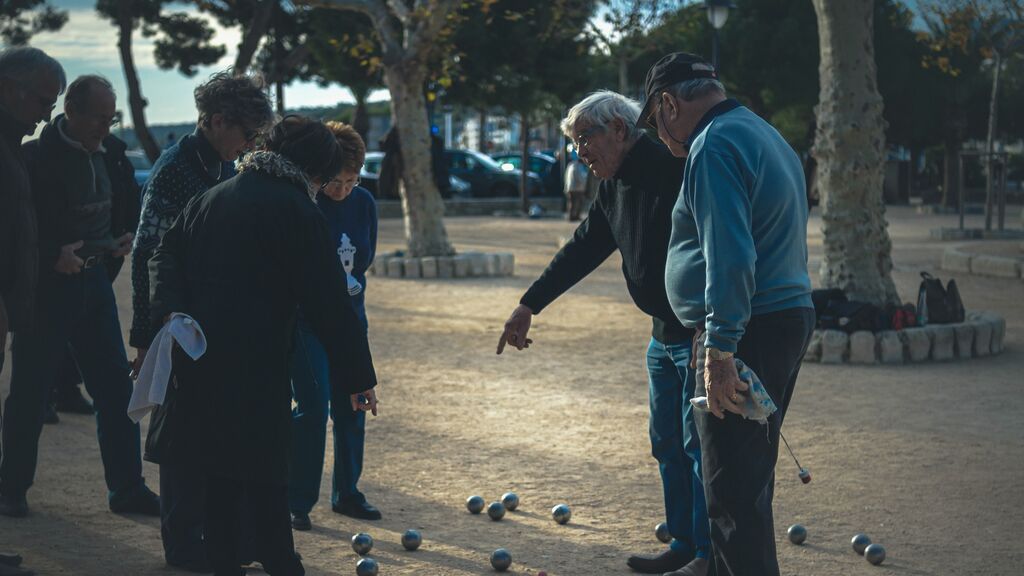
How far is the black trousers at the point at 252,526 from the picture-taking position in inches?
168

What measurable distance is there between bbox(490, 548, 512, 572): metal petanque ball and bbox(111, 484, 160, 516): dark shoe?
5.76 ft

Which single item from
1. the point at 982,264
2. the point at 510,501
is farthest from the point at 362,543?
the point at 982,264

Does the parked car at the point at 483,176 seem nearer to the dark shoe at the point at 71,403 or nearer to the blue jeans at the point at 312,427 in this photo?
the dark shoe at the point at 71,403

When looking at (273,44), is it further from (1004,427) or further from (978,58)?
(1004,427)

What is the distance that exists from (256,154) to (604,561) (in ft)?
7.38

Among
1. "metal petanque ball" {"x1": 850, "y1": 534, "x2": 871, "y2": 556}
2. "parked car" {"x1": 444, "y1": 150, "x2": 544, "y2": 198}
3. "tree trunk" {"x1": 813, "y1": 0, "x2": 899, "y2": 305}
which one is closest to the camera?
"metal petanque ball" {"x1": 850, "y1": 534, "x2": 871, "y2": 556}

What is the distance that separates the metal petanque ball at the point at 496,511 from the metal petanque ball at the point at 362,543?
69cm

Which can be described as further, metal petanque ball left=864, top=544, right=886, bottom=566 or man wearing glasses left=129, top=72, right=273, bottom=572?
metal petanque ball left=864, top=544, right=886, bottom=566

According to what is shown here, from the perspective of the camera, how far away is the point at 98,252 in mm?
6043

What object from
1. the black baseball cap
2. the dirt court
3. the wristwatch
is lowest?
the dirt court

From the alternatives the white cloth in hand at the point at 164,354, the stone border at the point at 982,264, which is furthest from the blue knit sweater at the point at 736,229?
the stone border at the point at 982,264

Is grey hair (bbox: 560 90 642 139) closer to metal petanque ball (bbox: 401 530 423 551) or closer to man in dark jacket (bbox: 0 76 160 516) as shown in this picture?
metal petanque ball (bbox: 401 530 423 551)

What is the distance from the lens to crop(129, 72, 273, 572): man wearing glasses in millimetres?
4852

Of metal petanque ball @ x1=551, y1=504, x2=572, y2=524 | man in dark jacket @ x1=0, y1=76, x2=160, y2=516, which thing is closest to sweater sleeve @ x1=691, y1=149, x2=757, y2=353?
metal petanque ball @ x1=551, y1=504, x2=572, y2=524
